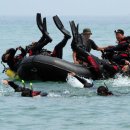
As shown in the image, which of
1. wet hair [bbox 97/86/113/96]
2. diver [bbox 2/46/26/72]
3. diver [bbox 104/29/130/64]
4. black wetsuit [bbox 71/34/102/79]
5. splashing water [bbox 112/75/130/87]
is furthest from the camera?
diver [bbox 2/46/26/72]

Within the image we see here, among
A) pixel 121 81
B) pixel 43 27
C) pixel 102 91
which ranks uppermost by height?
pixel 43 27

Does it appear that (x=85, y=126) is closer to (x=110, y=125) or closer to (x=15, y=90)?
(x=110, y=125)

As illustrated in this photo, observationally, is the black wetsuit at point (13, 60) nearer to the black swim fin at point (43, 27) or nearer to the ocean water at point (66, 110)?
the black swim fin at point (43, 27)

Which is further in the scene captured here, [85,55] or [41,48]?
[41,48]

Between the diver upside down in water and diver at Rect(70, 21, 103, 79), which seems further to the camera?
the diver upside down in water

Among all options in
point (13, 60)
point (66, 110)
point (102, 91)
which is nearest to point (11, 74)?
point (13, 60)

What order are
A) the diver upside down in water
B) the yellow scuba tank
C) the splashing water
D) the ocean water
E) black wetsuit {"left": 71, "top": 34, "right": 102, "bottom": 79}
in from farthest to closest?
the yellow scuba tank
the diver upside down in water
black wetsuit {"left": 71, "top": 34, "right": 102, "bottom": 79}
the splashing water
the ocean water

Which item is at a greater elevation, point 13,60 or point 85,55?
point 85,55

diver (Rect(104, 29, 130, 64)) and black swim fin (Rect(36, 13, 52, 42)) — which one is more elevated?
black swim fin (Rect(36, 13, 52, 42))

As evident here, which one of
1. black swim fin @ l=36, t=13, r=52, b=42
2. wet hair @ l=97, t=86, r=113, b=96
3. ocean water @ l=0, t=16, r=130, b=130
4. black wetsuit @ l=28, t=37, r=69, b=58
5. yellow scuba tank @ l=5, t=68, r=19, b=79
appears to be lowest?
ocean water @ l=0, t=16, r=130, b=130

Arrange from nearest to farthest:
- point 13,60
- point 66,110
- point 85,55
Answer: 1. point 66,110
2. point 85,55
3. point 13,60

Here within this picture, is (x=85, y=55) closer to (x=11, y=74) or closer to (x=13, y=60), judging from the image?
(x=13, y=60)

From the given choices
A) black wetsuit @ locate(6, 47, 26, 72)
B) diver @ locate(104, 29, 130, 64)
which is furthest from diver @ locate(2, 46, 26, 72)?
diver @ locate(104, 29, 130, 64)

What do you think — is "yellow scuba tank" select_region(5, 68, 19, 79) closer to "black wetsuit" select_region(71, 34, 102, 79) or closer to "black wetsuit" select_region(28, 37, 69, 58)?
"black wetsuit" select_region(28, 37, 69, 58)
